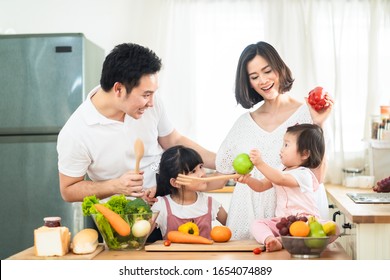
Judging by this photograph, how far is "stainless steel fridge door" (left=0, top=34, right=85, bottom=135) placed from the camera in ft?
10.2

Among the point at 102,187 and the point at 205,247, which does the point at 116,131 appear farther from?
the point at 205,247

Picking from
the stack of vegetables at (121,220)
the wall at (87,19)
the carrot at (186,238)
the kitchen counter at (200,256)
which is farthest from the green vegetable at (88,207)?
the wall at (87,19)

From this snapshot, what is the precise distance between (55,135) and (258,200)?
152cm

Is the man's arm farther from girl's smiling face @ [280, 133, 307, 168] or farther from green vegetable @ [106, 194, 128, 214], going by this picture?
girl's smiling face @ [280, 133, 307, 168]

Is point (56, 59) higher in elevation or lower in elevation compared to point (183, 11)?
lower

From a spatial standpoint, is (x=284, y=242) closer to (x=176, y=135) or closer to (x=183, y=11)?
(x=176, y=135)

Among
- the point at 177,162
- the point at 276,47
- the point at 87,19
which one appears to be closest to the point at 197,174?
the point at 177,162

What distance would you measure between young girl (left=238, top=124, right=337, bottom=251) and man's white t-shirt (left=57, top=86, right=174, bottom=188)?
37 centimetres

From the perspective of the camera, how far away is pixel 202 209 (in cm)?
192

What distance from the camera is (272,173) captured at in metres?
1.65

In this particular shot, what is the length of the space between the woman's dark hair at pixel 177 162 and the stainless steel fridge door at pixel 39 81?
1356mm

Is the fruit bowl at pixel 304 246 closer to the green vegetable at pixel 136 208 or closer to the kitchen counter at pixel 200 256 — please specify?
the kitchen counter at pixel 200 256

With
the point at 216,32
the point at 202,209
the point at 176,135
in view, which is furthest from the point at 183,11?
the point at 202,209

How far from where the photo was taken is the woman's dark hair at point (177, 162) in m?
1.84
